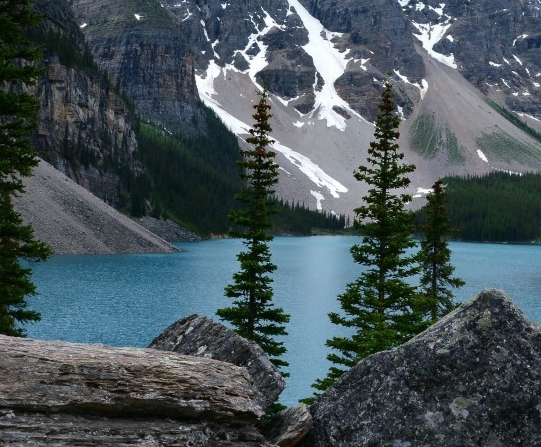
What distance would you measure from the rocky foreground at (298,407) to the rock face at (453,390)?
13mm

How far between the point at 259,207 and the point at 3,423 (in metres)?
17.3

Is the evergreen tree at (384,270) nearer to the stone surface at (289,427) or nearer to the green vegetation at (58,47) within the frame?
the stone surface at (289,427)

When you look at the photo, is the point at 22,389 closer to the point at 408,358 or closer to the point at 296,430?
the point at 296,430

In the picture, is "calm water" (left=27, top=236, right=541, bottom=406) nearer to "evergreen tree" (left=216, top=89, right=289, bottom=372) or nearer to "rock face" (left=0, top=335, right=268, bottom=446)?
"evergreen tree" (left=216, top=89, right=289, bottom=372)

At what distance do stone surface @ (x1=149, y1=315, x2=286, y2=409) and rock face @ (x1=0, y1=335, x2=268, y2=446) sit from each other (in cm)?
95

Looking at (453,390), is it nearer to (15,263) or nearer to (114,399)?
(114,399)

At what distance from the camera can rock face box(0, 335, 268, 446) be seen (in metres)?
6.83

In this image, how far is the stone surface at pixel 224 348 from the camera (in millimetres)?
9547

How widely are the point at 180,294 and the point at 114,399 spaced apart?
67237 mm

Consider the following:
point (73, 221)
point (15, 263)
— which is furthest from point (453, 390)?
point (73, 221)

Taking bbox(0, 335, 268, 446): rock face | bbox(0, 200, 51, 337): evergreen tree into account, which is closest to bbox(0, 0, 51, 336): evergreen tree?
bbox(0, 200, 51, 337): evergreen tree

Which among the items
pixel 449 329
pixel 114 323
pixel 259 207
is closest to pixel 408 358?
pixel 449 329

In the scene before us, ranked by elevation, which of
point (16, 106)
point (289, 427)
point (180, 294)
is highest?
point (16, 106)

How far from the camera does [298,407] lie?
8734 millimetres
